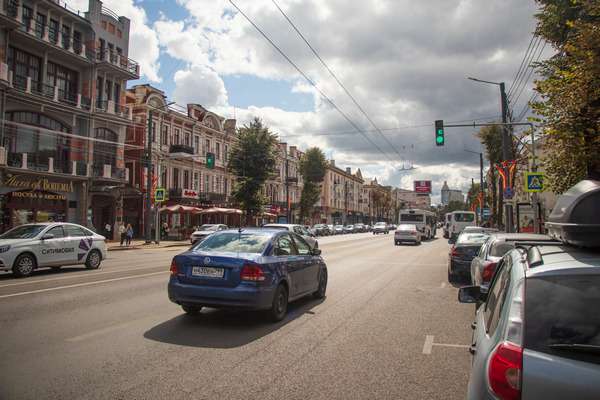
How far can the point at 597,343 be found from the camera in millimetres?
2246

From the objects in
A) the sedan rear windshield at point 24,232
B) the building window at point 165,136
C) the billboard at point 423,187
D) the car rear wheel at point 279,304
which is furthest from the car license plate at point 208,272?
the billboard at point 423,187

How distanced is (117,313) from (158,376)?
348 centimetres

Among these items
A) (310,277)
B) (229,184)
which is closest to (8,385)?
(310,277)

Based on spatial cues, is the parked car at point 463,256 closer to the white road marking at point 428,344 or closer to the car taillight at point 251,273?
the white road marking at point 428,344

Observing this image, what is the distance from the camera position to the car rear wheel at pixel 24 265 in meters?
12.5

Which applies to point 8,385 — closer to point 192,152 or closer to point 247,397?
point 247,397

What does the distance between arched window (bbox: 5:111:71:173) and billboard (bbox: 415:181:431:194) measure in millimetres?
99145

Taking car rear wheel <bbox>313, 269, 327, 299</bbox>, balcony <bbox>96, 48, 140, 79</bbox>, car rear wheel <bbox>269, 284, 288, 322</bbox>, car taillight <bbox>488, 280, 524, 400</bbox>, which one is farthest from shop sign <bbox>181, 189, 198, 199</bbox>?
car taillight <bbox>488, 280, 524, 400</bbox>

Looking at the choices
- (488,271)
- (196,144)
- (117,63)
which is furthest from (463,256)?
(196,144)

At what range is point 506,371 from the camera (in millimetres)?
2301

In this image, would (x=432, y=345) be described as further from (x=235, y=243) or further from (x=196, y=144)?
(x=196, y=144)

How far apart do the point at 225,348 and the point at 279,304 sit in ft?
5.94

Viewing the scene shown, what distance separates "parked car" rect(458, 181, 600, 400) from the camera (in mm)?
2162

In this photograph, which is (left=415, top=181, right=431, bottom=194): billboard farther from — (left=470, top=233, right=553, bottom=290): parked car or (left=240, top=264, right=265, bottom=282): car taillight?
(left=240, top=264, right=265, bottom=282): car taillight
